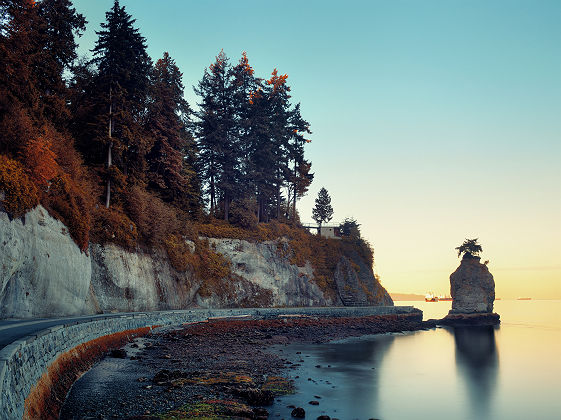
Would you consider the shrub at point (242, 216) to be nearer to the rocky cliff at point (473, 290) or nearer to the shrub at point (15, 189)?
the shrub at point (15, 189)

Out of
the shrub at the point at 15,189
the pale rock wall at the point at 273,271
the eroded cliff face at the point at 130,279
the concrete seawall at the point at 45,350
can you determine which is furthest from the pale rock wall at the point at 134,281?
the pale rock wall at the point at 273,271

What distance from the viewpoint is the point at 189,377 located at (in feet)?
53.2

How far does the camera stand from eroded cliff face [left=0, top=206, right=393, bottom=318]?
19453mm

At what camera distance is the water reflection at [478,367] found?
19.9m

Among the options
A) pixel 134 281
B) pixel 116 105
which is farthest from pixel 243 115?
pixel 134 281

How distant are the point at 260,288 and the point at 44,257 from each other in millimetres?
30501

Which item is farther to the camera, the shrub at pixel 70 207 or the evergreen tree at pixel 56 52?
the evergreen tree at pixel 56 52

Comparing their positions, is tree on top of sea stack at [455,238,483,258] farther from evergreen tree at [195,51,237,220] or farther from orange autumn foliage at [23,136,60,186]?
orange autumn foliage at [23,136,60,186]


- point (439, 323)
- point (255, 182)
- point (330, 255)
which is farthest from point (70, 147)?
point (439, 323)

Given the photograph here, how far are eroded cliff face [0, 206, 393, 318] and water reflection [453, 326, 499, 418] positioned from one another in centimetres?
1700

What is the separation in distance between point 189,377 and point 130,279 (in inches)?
695

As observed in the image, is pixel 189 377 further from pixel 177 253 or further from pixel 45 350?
pixel 177 253

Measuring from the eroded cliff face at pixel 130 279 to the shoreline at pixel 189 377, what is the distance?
4773 millimetres

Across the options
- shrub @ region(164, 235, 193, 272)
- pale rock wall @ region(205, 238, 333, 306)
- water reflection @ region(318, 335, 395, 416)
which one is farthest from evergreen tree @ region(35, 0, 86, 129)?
water reflection @ region(318, 335, 395, 416)
